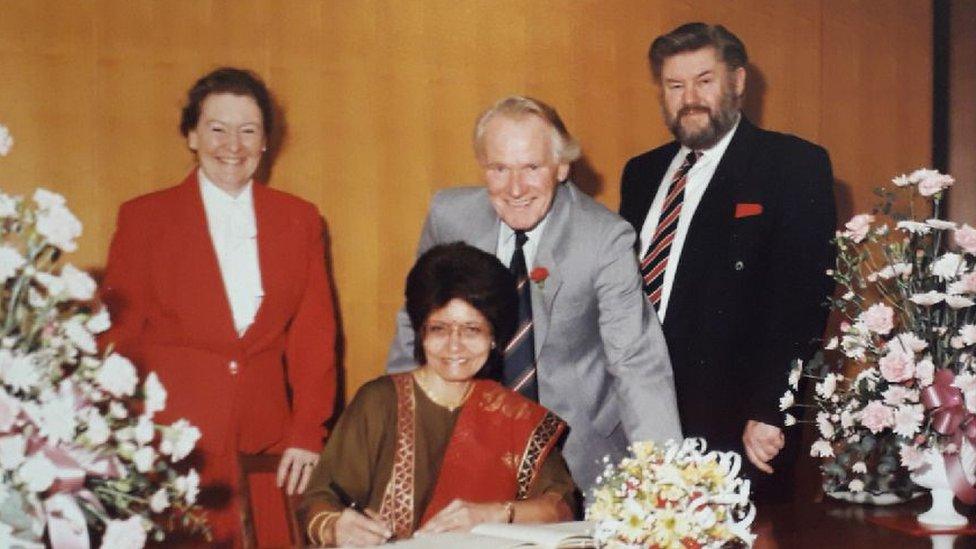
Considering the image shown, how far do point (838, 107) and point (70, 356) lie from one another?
397 cm

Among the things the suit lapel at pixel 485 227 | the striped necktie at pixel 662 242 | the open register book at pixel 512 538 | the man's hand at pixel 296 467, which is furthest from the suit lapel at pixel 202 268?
the open register book at pixel 512 538

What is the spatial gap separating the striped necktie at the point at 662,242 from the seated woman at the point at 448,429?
816mm

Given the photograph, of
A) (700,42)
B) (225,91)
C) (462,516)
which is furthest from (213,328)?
(700,42)

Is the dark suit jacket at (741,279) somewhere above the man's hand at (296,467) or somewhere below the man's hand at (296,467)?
above

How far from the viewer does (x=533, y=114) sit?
3062 millimetres

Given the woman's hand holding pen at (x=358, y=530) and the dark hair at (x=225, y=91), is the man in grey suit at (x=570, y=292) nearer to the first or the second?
the woman's hand holding pen at (x=358, y=530)

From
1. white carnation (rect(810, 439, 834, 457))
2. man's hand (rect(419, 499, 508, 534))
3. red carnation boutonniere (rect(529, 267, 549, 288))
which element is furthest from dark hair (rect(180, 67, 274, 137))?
white carnation (rect(810, 439, 834, 457))

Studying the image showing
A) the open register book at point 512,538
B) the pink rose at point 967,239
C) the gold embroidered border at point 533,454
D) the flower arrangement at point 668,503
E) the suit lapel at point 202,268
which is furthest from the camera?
the suit lapel at point 202,268

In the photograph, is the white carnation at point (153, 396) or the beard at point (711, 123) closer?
the white carnation at point (153, 396)

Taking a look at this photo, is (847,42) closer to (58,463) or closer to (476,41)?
(476,41)

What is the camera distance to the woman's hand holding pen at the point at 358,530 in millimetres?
2432

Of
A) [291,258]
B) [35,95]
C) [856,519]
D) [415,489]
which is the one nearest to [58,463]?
[415,489]

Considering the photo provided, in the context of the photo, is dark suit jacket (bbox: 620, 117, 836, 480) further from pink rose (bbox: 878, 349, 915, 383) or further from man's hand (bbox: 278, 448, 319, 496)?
man's hand (bbox: 278, 448, 319, 496)

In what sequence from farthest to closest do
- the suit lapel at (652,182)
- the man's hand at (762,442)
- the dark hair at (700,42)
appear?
the suit lapel at (652,182), the dark hair at (700,42), the man's hand at (762,442)
